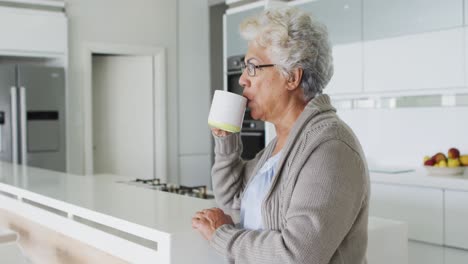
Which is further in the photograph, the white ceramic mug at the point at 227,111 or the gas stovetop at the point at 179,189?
the gas stovetop at the point at 179,189

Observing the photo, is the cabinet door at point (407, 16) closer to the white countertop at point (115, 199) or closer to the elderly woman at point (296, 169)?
the white countertop at point (115, 199)

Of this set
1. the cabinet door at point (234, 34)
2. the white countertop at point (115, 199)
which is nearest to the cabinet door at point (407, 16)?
the cabinet door at point (234, 34)

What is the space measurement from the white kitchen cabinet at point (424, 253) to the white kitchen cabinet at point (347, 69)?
1.27m

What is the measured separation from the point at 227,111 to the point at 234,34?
3.58 metres

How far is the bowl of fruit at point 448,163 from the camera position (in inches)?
131

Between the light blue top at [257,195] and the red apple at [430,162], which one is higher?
the light blue top at [257,195]

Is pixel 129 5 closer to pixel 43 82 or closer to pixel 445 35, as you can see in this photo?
pixel 43 82

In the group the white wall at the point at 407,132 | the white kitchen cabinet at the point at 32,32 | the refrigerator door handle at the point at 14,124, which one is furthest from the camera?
the white kitchen cabinet at the point at 32,32

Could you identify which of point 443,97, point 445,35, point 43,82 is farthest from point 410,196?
point 43,82

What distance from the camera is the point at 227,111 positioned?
4.52 ft

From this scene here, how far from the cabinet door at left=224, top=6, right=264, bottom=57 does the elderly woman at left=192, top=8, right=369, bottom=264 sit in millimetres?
3445

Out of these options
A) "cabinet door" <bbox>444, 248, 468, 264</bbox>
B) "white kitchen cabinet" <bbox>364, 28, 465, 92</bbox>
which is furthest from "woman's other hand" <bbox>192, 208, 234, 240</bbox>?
"white kitchen cabinet" <bbox>364, 28, 465, 92</bbox>

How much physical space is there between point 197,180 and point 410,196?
3.35 meters

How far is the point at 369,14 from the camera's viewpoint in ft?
12.8
